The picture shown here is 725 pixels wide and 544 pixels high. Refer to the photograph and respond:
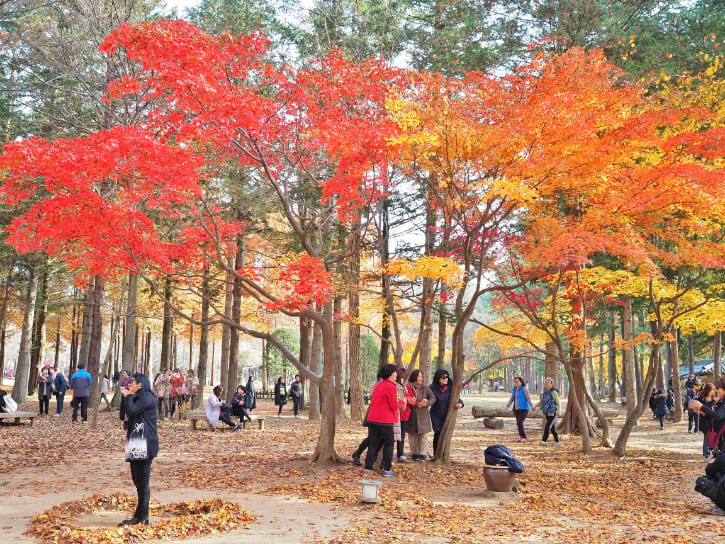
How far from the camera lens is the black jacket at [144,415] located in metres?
6.26

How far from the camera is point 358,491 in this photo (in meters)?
8.30

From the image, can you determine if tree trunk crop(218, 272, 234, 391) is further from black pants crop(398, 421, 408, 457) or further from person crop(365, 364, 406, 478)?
person crop(365, 364, 406, 478)

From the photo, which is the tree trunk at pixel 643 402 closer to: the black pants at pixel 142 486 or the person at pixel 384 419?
the person at pixel 384 419

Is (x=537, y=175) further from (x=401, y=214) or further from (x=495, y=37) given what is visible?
(x=401, y=214)

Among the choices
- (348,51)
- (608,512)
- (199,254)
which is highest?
(348,51)

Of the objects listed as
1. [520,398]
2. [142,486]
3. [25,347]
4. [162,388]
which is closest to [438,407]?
[520,398]

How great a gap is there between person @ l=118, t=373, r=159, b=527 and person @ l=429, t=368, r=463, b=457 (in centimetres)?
586

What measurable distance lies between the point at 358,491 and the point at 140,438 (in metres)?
3.16

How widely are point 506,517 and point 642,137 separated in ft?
22.8

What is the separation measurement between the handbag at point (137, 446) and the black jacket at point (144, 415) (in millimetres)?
28

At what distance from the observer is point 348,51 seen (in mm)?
18734

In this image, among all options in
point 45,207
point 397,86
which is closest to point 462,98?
point 397,86

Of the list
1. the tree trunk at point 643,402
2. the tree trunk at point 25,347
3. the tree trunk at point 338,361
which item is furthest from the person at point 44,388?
the tree trunk at point 643,402

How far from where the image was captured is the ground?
6289mm
